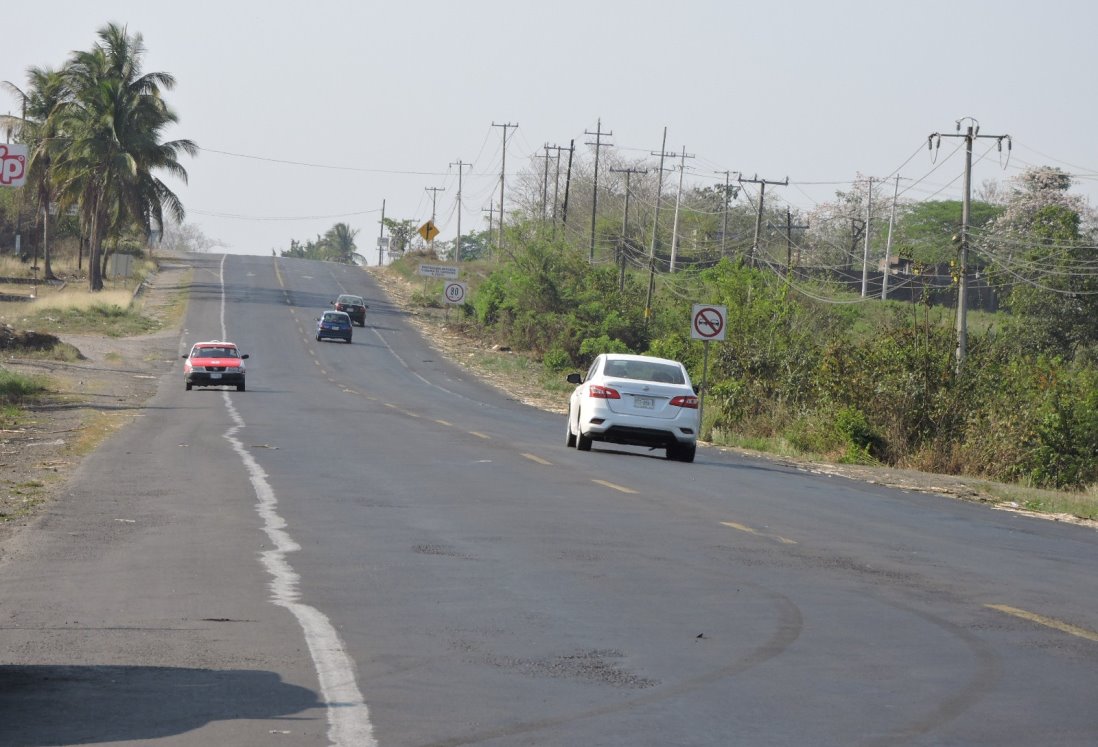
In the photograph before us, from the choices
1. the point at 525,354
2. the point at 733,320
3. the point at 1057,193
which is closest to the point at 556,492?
the point at 733,320

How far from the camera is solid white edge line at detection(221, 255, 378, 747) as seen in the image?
6.38m

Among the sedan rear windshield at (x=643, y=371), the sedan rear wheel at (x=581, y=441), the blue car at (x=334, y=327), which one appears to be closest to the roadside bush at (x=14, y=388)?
the sedan rear wheel at (x=581, y=441)

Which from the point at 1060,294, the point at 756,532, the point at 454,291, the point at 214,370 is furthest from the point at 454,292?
the point at 756,532

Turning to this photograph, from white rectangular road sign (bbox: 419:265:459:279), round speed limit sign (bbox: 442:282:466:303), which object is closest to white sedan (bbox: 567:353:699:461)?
round speed limit sign (bbox: 442:282:466:303)

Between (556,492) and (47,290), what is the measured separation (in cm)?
7530

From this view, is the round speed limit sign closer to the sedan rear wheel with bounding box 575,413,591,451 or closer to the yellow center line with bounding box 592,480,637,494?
the sedan rear wheel with bounding box 575,413,591,451

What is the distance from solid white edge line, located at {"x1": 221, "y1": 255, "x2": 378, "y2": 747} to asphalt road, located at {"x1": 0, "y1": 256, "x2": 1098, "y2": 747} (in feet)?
0.09

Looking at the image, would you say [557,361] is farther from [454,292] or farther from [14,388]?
[14,388]

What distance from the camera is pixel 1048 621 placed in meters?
9.73

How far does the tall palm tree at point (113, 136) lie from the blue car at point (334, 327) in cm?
1459

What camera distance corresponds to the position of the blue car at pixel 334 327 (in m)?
74.2

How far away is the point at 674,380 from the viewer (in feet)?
83.0

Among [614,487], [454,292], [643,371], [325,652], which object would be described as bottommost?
[614,487]

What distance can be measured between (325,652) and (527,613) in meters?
1.75
